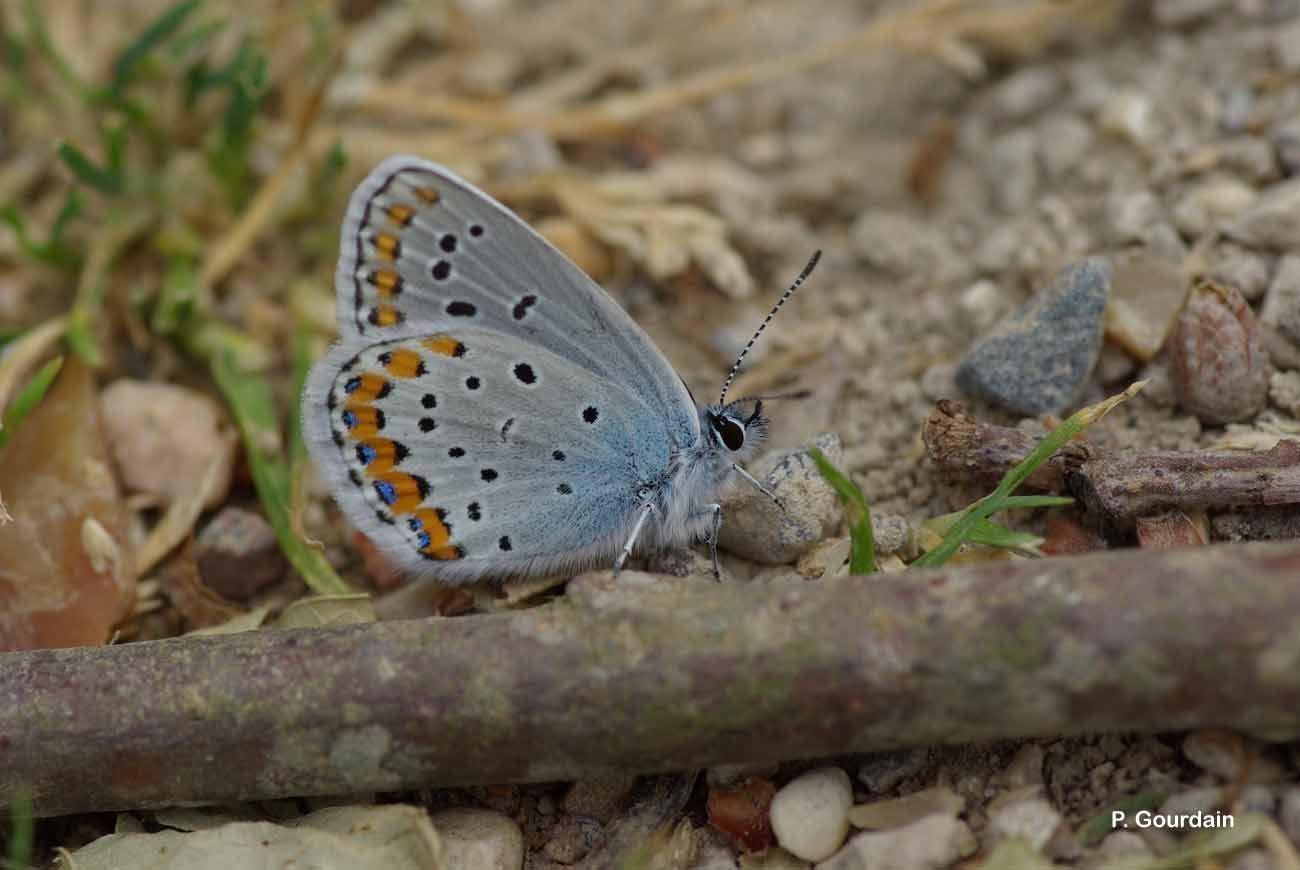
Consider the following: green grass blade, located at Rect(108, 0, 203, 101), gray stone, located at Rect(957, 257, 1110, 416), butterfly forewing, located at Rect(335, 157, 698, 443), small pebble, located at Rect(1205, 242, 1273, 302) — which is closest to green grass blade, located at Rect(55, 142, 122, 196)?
green grass blade, located at Rect(108, 0, 203, 101)

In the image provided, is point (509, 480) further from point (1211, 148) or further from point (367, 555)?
point (1211, 148)

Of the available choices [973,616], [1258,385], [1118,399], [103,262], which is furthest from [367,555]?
[1258,385]

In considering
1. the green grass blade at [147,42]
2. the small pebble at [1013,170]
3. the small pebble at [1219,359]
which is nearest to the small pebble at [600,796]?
the small pebble at [1219,359]

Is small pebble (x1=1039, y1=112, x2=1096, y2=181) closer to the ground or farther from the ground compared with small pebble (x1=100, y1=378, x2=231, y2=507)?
farther from the ground

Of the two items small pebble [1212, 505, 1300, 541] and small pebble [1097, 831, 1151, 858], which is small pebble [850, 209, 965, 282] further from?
small pebble [1097, 831, 1151, 858]

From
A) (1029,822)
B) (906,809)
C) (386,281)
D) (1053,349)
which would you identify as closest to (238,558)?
(386,281)
